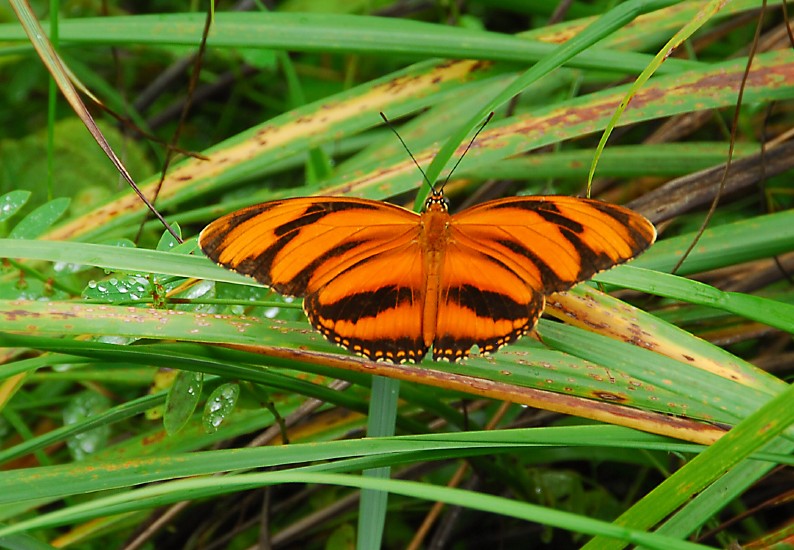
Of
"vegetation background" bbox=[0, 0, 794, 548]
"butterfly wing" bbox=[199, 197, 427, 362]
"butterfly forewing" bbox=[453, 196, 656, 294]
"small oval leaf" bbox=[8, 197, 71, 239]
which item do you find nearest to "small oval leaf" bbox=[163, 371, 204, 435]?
"vegetation background" bbox=[0, 0, 794, 548]

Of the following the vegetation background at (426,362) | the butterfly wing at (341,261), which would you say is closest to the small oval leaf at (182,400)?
the vegetation background at (426,362)

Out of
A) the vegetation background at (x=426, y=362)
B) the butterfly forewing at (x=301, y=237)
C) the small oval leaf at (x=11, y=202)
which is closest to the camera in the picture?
the vegetation background at (x=426, y=362)

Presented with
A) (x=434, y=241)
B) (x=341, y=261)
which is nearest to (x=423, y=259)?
(x=434, y=241)

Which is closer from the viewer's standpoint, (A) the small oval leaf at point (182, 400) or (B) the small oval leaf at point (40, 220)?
(A) the small oval leaf at point (182, 400)

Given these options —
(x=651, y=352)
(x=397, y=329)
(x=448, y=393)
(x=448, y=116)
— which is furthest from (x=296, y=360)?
(x=448, y=116)

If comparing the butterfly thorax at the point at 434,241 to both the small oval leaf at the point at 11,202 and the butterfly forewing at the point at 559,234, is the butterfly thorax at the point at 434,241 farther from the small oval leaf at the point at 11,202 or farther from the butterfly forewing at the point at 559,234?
the small oval leaf at the point at 11,202

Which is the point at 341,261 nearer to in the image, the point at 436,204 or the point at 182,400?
the point at 436,204
